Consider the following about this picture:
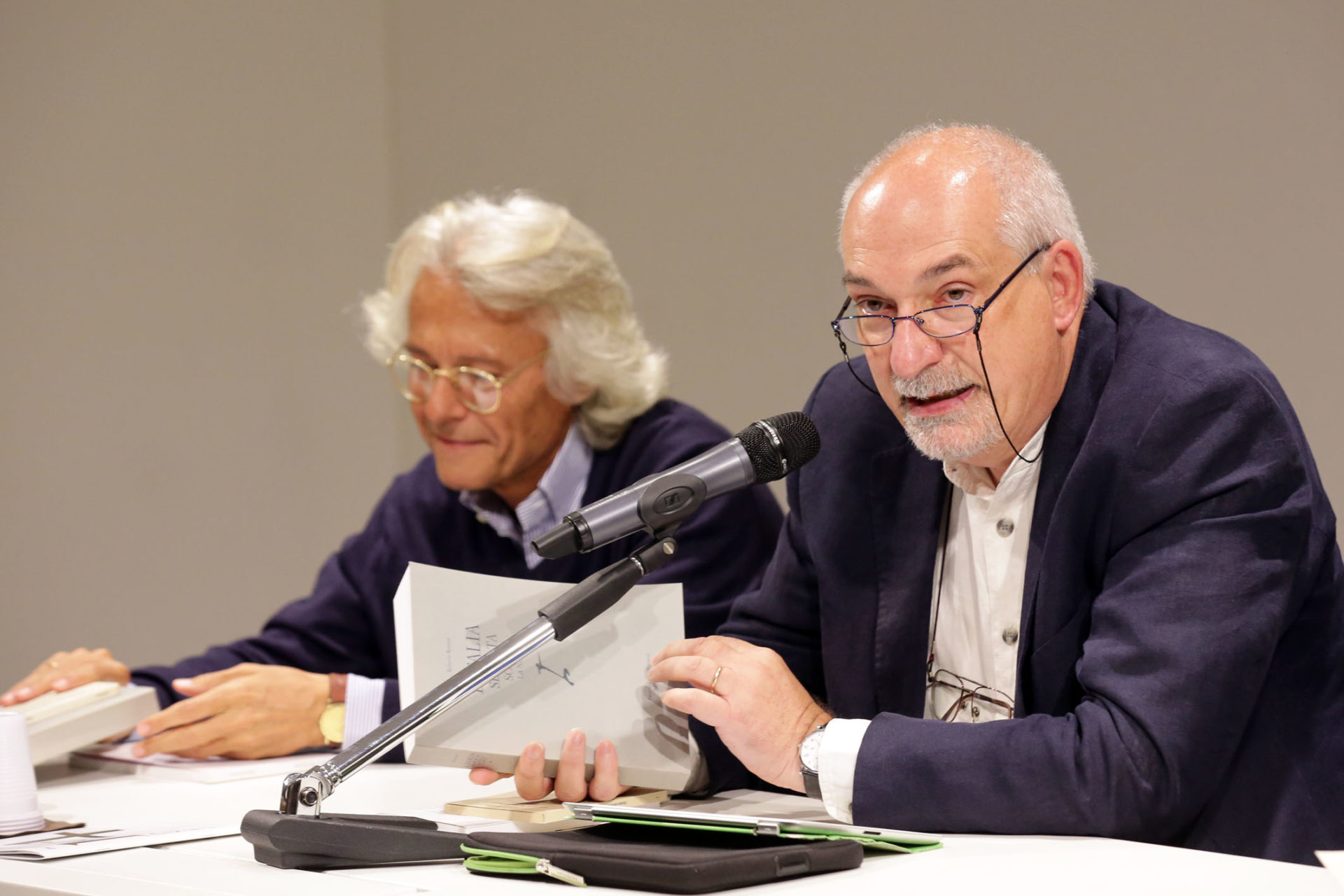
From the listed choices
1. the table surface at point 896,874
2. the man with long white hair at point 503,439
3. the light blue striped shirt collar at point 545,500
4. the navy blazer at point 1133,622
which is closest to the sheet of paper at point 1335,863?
the table surface at point 896,874

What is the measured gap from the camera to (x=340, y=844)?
1.41 m

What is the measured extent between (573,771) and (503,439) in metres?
1.13

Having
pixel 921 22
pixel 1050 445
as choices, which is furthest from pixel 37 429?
pixel 1050 445

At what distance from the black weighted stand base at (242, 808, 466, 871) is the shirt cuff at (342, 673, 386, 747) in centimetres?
95

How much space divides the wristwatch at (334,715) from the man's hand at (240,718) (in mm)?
12

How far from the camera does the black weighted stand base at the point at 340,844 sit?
4.59 feet

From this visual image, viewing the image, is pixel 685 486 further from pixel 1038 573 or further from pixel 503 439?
pixel 503 439

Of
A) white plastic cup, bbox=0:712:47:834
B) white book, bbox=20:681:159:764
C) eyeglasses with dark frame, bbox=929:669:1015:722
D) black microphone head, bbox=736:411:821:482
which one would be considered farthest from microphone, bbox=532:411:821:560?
white book, bbox=20:681:159:764

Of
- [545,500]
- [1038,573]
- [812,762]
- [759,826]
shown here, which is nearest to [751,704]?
[812,762]

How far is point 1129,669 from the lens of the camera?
4.96 ft

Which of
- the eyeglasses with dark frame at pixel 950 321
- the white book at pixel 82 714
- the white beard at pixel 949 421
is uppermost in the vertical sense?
the eyeglasses with dark frame at pixel 950 321

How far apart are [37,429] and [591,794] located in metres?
2.97

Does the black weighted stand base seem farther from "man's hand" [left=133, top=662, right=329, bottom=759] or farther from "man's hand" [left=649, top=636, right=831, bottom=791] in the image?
"man's hand" [left=133, top=662, right=329, bottom=759]

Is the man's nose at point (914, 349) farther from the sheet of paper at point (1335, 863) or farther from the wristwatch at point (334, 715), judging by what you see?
the wristwatch at point (334, 715)
